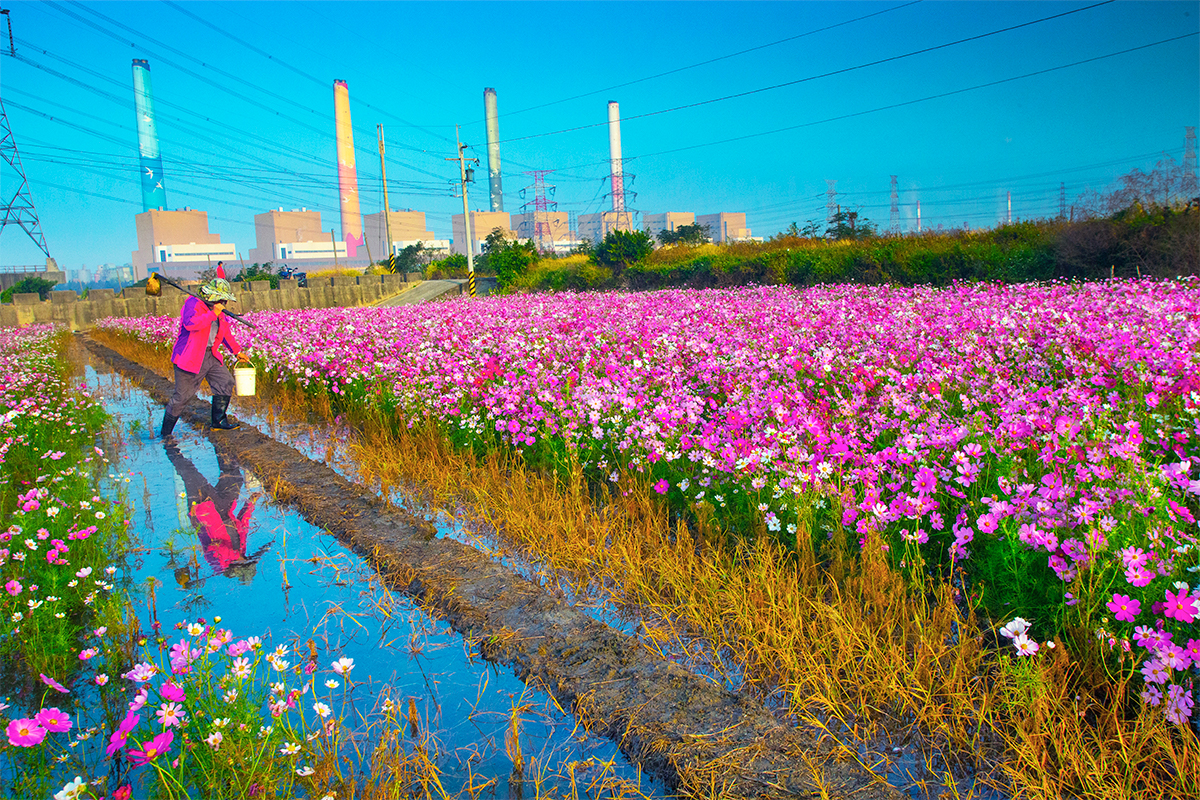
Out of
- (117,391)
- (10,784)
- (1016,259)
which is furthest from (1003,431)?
(1016,259)

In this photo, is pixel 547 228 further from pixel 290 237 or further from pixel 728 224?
pixel 290 237

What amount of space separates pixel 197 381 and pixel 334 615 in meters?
5.95

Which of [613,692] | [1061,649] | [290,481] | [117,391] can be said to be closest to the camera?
[1061,649]

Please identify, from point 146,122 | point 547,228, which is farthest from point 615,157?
point 146,122

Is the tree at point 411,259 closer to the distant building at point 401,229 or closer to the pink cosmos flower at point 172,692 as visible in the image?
the pink cosmos flower at point 172,692

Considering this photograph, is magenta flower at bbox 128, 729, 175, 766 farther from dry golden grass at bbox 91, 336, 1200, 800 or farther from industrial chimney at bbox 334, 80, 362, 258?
industrial chimney at bbox 334, 80, 362, 258

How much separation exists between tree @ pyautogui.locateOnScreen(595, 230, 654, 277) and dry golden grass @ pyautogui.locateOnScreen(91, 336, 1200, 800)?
30204 millimetres

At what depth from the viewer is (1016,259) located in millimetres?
17922

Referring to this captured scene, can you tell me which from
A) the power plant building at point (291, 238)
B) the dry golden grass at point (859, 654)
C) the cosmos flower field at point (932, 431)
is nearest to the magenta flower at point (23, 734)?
the dry golden grass at point (859, 654)

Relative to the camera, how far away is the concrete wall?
30141 mm

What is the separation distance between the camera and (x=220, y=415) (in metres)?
8.54

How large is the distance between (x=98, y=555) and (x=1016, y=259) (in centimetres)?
1995

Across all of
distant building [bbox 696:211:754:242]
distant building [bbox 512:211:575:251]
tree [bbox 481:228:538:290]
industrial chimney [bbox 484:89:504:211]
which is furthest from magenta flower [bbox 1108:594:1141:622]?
distant building [bbox 696:211:754:242]

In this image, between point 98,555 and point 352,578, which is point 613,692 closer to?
point 352,578
